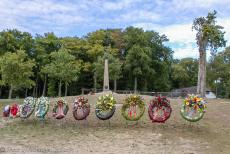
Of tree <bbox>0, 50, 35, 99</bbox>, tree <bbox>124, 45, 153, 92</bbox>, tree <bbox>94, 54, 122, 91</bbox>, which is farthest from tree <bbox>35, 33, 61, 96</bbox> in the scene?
tree <bbox>0, 50, 35, 99</bbox>

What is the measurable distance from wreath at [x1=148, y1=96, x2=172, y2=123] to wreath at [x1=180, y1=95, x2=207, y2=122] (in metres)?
0.81

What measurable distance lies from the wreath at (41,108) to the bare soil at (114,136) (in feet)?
1.31

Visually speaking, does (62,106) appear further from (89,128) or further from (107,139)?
(107,139)

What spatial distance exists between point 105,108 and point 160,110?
8.85 ft

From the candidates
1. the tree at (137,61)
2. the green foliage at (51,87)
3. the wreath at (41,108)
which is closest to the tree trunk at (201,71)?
the wreath at (41,108)

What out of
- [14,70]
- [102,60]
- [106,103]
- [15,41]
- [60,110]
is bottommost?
[60,110]

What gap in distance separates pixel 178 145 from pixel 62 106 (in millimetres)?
7312

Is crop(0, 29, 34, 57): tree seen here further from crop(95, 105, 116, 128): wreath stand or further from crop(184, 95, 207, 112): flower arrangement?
crop(184, 95, 207, 112): flower arrangement

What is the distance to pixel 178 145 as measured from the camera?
13367mm

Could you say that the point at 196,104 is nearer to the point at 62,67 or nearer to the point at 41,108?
the point at 41,108

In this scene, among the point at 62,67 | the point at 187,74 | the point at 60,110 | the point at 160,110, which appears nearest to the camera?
the point at 160,110

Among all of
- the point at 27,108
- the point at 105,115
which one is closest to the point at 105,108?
the point at 105,115

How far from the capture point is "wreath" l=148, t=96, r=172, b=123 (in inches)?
652

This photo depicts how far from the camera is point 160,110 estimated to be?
16781 millimetres
